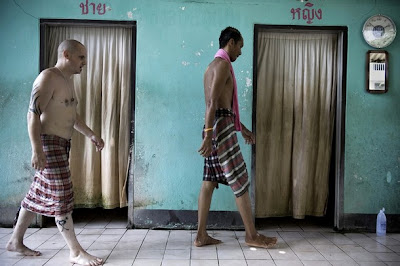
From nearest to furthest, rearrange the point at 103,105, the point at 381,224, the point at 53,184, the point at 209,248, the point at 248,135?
the point at 53,184 → the point at 209,248 → the point at 248,135 → the point at 381,224 → the point at 103,105

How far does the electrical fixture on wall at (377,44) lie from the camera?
384 cm

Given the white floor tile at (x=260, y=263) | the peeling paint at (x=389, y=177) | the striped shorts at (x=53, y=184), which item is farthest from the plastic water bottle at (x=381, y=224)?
the striped shorts at (x=53, y=184)

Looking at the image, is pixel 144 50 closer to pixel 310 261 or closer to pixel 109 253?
pixel 109 253

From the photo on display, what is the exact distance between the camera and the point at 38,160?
8.68ft

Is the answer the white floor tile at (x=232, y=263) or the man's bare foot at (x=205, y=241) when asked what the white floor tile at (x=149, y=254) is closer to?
the man's bare foot at (x=205, y=241)

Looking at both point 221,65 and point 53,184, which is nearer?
point 53,184

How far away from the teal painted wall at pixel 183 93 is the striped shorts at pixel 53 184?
1.06 m

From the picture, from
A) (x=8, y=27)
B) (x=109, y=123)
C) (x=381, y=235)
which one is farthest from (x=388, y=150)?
(x=8, y=27)

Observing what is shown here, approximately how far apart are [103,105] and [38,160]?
1.52 m

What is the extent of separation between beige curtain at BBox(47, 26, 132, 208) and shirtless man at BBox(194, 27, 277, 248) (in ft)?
4.10

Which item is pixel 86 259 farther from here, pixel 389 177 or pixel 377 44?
pixel 377 44

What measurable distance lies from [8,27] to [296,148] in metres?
3.59

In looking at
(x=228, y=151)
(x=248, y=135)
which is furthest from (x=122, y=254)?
(x=248, y=135)

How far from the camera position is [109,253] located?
10.2 feet
